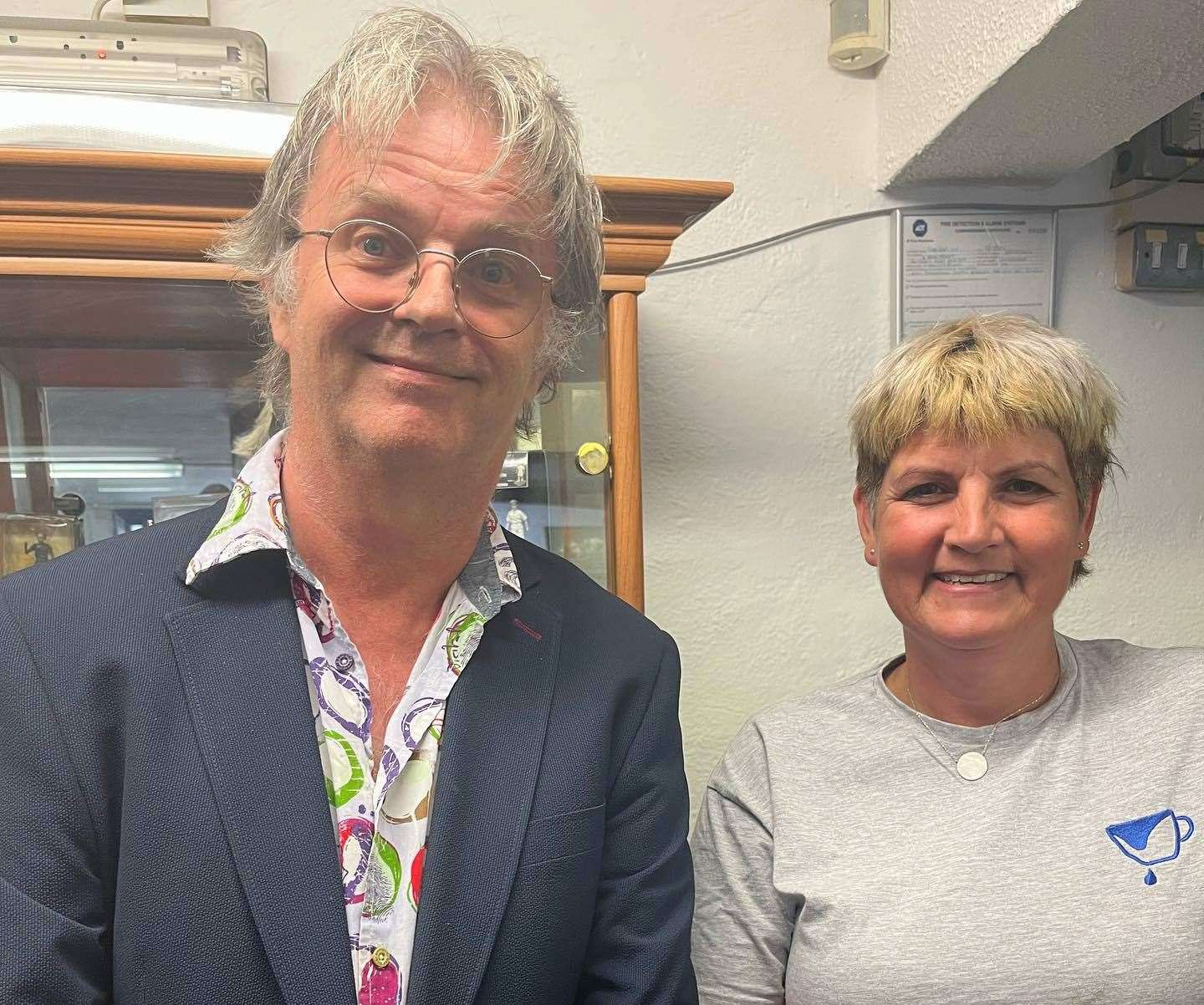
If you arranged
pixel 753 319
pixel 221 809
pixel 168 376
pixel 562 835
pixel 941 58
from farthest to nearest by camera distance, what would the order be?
pixel 753 319
pixel 941 58
pixel 168 376
pixel 562 835
pixel 221 809

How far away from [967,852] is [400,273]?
0.83m

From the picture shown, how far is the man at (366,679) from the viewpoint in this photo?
0.78 metres

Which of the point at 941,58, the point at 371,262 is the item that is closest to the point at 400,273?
the point at 371,262

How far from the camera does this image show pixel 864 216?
65.7 inches

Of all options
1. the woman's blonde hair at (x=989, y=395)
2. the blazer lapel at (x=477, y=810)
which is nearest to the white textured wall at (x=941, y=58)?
the woman's blonde hair at (x=989, y=395)

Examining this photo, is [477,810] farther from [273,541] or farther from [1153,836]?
[1153,836]

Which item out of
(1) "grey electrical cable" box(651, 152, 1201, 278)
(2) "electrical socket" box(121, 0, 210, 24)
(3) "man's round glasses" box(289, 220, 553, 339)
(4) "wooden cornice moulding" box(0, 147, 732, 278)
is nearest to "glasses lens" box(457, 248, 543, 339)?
(3) "man's round glasses" box(289, 220, 553, 339)

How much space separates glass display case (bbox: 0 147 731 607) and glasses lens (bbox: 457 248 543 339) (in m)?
0.33

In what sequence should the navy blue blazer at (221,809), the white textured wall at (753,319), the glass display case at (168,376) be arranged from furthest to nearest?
the white textured wall at (753,319) < the glass display case at (168,376) < the navy blue blazer at (221,809)

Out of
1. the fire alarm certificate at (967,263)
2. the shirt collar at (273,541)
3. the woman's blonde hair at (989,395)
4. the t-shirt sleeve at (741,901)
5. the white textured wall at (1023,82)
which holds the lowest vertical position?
the t-shirt sleeve at (741,901)

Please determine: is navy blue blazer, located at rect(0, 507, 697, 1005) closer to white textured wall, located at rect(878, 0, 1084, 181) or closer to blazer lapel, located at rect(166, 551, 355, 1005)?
blazer lapel, located at rect(166, 551, 355, 1005)

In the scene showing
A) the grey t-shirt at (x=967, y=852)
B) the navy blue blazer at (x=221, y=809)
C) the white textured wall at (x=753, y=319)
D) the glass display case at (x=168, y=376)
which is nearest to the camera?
the navy blue blazer at (x=221, y=809)

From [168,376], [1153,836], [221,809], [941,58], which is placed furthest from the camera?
[941,58]

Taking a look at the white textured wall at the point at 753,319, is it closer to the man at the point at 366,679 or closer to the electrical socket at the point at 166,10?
the electrical socket at the point at 166,10
